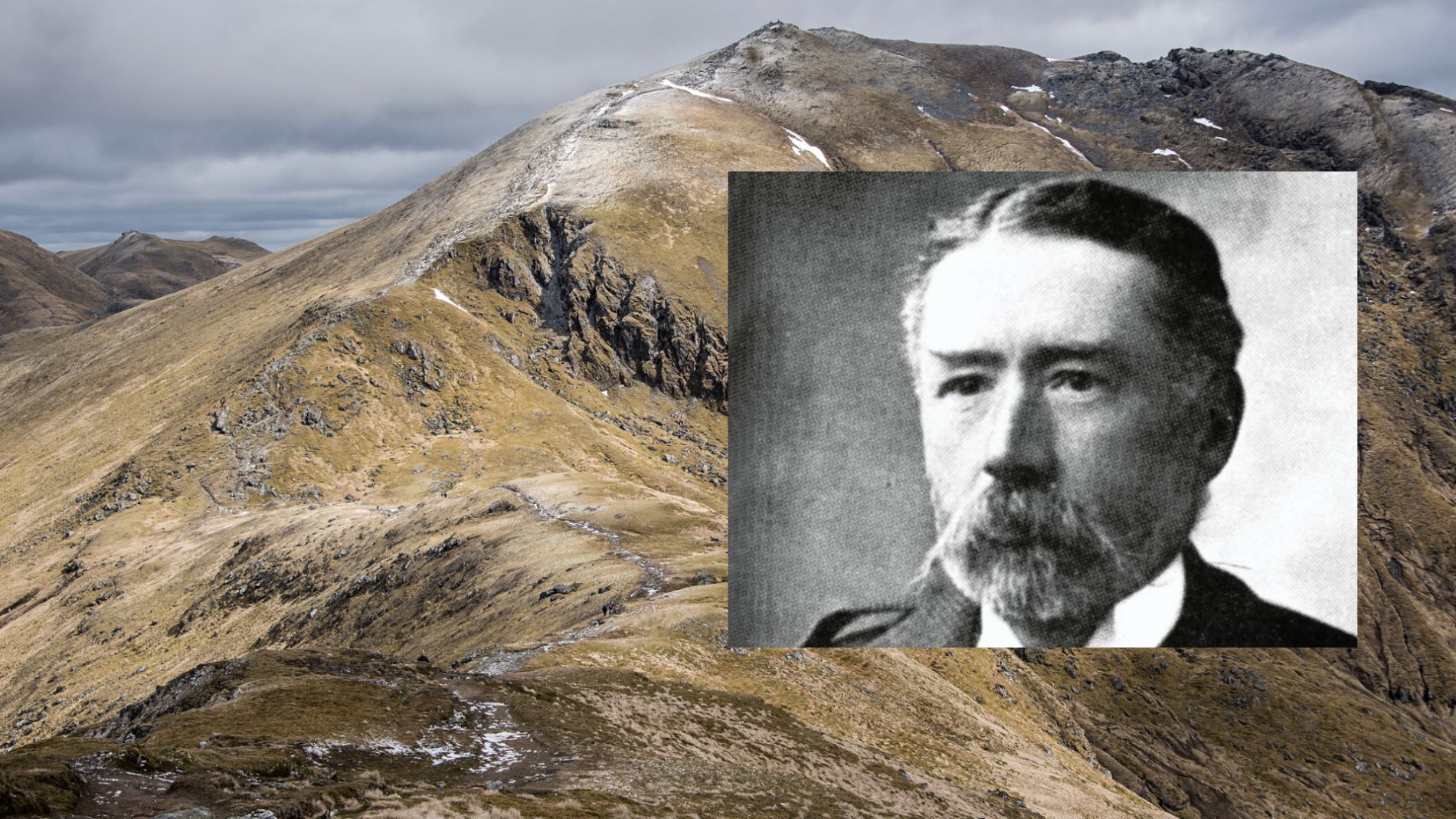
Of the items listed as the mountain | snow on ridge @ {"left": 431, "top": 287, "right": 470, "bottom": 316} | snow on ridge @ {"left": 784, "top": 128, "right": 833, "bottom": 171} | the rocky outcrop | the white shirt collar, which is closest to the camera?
the white shirt collar

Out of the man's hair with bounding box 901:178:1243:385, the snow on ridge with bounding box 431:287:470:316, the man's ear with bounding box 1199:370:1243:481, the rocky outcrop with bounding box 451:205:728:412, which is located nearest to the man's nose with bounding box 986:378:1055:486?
the man's hair with bounding box 901:178:1243:385

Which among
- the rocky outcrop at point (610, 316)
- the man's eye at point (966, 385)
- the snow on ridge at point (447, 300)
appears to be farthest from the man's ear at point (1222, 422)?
the snow on ridge at point (447, 300)

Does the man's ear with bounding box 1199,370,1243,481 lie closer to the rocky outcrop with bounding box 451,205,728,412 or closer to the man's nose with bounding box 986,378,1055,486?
the man's nose with bounding box 986,378,1055,486

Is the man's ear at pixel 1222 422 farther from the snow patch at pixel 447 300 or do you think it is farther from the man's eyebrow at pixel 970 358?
the snow patch at pixel 447 300

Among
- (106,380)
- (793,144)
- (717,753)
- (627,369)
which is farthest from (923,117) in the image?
(717,753)

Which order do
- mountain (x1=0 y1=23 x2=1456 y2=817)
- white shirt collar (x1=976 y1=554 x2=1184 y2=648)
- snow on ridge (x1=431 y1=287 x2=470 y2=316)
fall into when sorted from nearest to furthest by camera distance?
white shirt collar (x1=976 y1=554 x2=1184 y2=648) → mountain (x1=0 y1=23 x2=1456 y2=817) → snow on ridge (x1=431 y1=287 x2=470 y2=316)

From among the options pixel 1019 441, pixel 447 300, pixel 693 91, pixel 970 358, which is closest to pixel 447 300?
pixel 447 300
